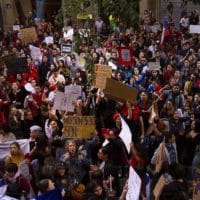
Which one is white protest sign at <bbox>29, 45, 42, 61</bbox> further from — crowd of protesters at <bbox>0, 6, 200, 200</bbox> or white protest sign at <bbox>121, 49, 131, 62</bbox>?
white protest sign at <bbox>121, 49, 131, 62</bbox>

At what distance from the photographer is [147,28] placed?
2136 cm

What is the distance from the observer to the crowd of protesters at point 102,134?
791 centimetres

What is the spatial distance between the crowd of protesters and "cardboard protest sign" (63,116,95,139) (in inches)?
5.3

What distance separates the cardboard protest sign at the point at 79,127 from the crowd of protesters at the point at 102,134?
13 centimetres

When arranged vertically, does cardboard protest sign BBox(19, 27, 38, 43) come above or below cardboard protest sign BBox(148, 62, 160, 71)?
above

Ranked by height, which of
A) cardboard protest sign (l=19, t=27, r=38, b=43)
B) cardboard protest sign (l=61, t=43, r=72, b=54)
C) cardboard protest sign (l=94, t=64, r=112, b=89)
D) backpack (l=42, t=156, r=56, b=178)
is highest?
cardboard protest sign (l=94, t=64, r=112, b=89)

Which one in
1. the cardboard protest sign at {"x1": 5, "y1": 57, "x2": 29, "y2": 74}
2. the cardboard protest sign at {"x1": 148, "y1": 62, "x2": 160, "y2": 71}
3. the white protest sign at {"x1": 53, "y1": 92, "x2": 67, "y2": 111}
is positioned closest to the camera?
the white protest sign at {"x1": 53, "y1": 92, "x2": 67, "y2": 111}

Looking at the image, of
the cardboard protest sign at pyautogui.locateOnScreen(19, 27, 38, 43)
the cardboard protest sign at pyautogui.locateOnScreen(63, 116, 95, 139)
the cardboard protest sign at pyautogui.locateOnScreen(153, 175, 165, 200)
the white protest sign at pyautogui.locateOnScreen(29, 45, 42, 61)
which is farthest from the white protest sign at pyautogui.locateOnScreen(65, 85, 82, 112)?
the cardboard protest sign at pyautogui.locateOnScreen(19, 27, 38, 43)

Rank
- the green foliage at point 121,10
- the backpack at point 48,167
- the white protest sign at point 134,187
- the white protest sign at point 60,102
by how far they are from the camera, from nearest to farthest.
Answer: the white protest sign at point 134,187 → the backpack at point 48,167 → the white protest sign at point 60,102 → the green foliage at point 121,10

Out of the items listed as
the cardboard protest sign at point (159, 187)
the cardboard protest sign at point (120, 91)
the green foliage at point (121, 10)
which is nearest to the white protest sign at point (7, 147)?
the cardboard protest sign at point (120, 91)

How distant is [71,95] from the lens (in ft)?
35.5

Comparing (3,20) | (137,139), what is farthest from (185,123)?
(3,20)

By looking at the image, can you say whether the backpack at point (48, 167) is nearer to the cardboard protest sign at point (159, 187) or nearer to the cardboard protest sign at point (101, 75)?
the cardboard protest sign at point (159, 187)

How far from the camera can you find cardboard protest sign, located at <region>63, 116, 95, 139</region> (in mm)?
9367
